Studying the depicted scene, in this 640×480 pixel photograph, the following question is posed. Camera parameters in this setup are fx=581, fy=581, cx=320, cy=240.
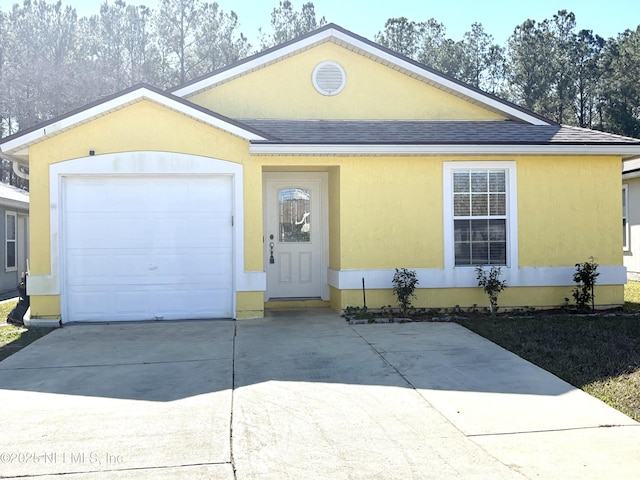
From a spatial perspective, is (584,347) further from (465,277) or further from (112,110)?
(112,110)

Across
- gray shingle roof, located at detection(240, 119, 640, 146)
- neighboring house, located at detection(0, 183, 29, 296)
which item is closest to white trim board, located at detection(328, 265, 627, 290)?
gray shingle roof, located at detection(240, 119, 640, 146)

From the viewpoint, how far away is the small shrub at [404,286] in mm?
9750

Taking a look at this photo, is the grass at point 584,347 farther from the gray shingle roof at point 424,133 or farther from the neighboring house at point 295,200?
the gray shingle roof at point 424,133

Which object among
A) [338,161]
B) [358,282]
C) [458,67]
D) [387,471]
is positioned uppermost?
[458,67]

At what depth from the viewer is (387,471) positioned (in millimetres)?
3881

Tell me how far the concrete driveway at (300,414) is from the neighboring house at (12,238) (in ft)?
29.1

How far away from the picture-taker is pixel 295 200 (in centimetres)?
1152

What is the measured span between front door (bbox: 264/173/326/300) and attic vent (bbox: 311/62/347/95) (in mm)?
1719

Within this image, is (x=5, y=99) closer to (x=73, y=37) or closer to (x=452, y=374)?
(x=73, y=37)

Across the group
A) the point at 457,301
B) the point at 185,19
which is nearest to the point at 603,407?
the point at 457,301

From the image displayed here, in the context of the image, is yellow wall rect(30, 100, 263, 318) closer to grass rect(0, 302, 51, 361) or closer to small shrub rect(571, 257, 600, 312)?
grass rect(0, 302, 51, 361)

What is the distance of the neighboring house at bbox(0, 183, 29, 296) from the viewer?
15.4 metres

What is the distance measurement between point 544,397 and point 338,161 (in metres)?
5.68

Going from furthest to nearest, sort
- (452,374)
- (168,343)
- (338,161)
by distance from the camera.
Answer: (338,161), (168,343), (452,374)
